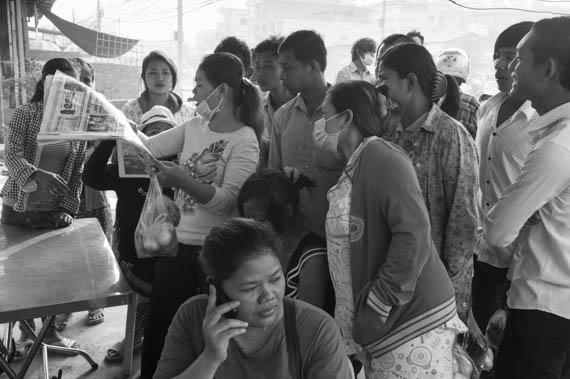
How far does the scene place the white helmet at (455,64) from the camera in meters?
3.34

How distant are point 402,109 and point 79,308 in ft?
4.41

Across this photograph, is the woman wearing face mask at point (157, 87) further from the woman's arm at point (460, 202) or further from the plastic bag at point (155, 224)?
the woman's arm at point (460, 202)

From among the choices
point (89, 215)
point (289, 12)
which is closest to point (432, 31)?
point (289, 12)

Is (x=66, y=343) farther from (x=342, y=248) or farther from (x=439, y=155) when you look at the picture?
(x=439, y=155)

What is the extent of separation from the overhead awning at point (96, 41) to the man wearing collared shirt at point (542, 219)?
11.0m

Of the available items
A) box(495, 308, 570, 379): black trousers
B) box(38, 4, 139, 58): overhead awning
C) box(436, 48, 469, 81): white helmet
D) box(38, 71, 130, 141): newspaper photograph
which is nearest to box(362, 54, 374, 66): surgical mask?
box(436, 48, 469, 81): white helmet

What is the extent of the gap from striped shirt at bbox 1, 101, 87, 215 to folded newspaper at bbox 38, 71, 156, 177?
911mm

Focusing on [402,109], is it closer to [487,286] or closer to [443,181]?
[443,181]

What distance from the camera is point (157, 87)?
3.44 m

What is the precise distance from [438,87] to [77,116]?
1292 mm

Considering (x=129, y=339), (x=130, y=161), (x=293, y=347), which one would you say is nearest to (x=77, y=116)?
(x=130, y=161)

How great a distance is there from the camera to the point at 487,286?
2256mm

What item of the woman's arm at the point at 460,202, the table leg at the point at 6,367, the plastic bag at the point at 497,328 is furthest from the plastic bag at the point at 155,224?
the plastic bag at the point at 497,328

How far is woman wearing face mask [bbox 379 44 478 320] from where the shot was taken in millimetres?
1797
